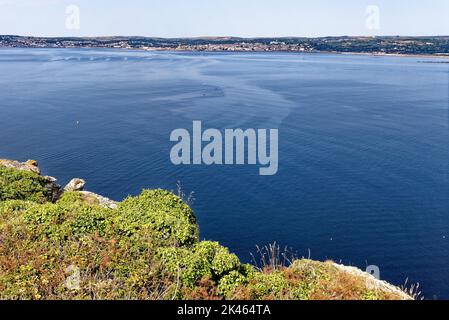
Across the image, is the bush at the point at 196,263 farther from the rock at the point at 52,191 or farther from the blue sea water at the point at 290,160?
the blue sea water at the point at 290,160

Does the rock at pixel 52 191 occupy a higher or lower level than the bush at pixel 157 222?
lower

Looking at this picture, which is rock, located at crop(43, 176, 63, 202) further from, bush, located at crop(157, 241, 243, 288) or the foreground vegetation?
bush, located at crop(157, 241, 243, 288)

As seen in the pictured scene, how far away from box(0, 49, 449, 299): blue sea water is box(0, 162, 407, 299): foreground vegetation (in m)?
22.2

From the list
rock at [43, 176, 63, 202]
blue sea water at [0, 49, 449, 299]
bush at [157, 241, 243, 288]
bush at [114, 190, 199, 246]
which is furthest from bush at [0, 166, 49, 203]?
blue sea water at [0, 49, 449, 299]

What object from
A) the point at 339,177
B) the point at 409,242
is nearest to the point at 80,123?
the point at 339,177

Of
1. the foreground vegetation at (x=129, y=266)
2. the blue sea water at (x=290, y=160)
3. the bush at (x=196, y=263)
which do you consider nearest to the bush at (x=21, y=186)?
the foreground vegetation at (x=129, y=266)

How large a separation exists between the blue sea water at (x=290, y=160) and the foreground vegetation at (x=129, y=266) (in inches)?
876

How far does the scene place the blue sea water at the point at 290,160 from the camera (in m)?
43.6

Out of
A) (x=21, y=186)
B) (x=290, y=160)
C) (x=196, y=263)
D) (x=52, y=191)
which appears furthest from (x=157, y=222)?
(x=290, y=160)

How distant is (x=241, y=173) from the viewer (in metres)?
60.2

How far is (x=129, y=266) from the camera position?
1677 centimetres

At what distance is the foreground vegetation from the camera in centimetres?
1541

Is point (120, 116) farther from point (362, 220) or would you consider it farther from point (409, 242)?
point (409, 242)

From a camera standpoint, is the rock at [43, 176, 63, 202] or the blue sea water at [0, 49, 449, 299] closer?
the rock at [43, 176, 63, 202]
